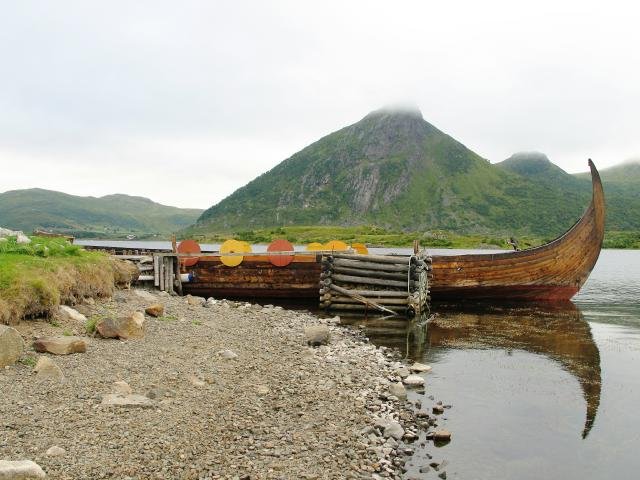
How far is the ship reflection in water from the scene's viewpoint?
1725 cm

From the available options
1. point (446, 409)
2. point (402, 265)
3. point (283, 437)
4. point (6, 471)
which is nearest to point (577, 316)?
point (402, 265)

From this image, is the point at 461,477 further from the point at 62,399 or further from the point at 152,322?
the point at 152,322

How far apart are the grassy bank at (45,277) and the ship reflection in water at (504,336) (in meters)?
11.0

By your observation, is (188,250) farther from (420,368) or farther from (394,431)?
(394,431)

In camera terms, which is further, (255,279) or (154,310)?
(255,279)

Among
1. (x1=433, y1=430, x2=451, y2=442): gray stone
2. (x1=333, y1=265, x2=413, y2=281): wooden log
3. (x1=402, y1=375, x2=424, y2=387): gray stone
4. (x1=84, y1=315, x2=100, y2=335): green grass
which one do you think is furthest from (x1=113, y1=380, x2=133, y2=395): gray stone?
(x1=333, y1=265, x2=413, y2=281): wooden log

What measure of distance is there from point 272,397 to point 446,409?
14.5 ft

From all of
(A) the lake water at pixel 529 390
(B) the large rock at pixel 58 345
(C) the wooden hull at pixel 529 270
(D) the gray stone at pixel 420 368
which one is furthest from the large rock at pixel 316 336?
(C) the wooden hull at pixel 529 270

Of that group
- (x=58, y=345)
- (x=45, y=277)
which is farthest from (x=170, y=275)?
(x=58, y=345)

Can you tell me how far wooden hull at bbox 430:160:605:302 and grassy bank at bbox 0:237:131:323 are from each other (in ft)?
65.0

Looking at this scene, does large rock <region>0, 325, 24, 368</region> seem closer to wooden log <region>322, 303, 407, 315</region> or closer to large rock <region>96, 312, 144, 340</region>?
large rock <region>96, 312, 144, 340</region>

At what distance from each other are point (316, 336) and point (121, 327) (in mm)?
6926

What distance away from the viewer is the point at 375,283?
91.1 ft

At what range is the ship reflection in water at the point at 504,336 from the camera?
56.6ft
